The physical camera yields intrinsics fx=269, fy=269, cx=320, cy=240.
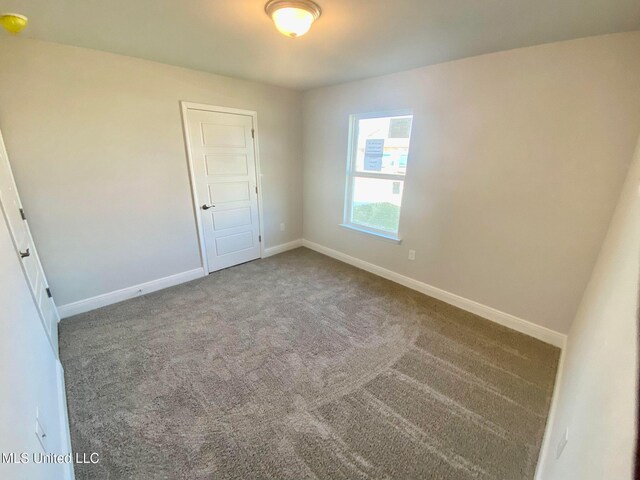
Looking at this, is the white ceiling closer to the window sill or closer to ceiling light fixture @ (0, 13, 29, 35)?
ceiling light fixture @ (0, 13, 29, 35)

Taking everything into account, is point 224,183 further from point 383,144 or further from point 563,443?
point 563,443

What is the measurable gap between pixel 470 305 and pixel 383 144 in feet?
6.78

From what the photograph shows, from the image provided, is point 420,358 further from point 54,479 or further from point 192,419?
point 54,479

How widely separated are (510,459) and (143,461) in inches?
77.7

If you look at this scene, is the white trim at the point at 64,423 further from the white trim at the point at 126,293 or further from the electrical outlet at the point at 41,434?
the white trim at the point at 126,293

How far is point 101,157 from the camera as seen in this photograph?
2.55m

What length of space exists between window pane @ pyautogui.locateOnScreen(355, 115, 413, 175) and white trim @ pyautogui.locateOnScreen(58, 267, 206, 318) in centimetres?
257

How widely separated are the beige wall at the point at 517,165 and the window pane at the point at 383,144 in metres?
0.18

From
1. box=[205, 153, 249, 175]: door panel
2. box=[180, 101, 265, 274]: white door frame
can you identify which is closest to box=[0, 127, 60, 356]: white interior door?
box=[180, 101, 265, 274]: white door frame

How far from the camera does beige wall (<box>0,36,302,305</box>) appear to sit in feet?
7.18

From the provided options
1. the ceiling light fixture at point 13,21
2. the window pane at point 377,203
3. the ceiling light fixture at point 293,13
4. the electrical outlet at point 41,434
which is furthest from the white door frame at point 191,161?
the electrical outlet at point 41,434

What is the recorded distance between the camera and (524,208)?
2.31 metres

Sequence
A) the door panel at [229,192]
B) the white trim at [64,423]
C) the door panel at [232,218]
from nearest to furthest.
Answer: the white trim at [64,423], the door panel at [229,192], the door panel at [232,218]

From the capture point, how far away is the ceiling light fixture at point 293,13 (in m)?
1.52
